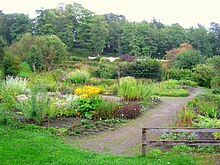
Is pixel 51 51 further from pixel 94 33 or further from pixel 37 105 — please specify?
pixel 94 33

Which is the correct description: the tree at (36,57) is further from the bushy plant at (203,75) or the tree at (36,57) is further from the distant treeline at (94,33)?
the distant treeline at (94,33)

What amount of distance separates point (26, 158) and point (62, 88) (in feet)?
34.4

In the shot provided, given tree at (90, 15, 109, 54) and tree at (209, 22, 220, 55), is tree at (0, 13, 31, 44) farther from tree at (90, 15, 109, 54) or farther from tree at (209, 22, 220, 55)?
tree at (209, 22, 220, 55)

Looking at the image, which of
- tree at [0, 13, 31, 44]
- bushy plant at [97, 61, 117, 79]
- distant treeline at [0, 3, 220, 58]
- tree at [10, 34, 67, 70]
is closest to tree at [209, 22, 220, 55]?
distant treeline at [0, 3, 220, 58]

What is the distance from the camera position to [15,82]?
1456 centimetres

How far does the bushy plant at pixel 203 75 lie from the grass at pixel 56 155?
68.8ft

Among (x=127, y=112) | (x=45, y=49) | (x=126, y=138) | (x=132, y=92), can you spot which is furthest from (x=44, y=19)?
(x=126, y=138)

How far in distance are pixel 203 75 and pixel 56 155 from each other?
2258 centimetres

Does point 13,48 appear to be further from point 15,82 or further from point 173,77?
point 15,82

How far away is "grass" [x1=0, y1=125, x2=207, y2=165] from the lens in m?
6.23

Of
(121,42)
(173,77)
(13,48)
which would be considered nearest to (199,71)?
(173,77)

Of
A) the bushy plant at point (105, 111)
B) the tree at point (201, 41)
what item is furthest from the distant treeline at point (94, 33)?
the bushy plant at point (105, 111)

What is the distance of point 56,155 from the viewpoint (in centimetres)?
654

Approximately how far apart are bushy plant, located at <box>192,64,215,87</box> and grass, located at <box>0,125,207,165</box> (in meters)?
21.0
